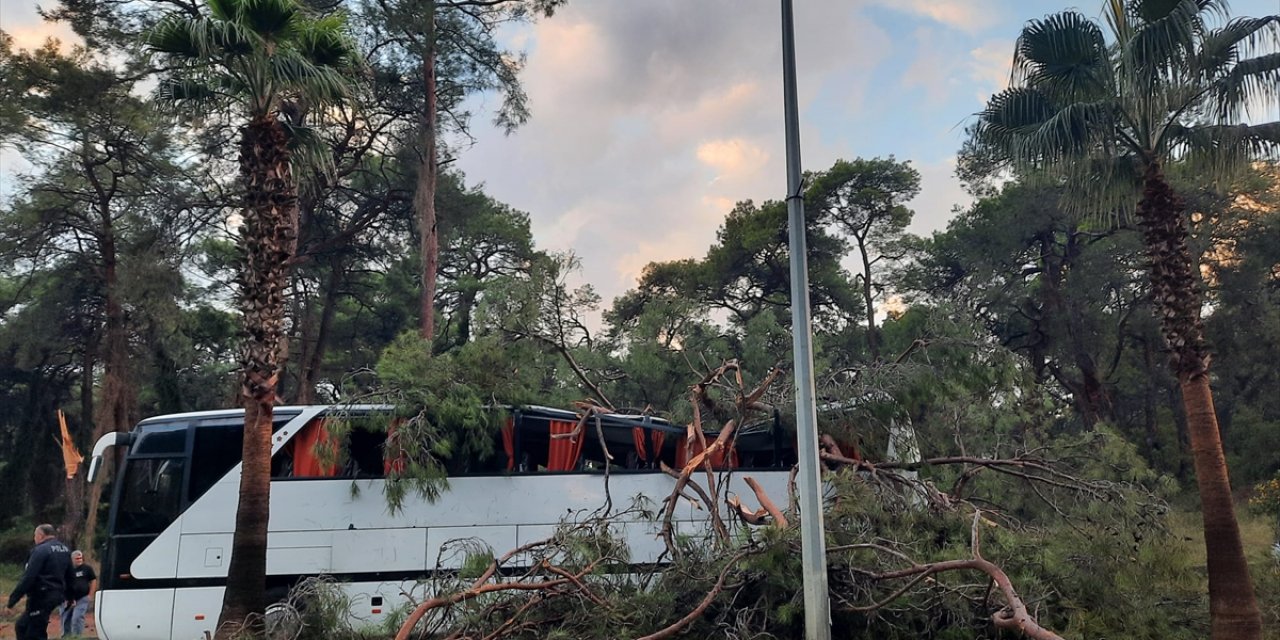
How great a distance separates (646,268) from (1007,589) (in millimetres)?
22565

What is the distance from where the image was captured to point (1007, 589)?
6.07 m

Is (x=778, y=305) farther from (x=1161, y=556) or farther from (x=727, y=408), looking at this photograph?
(x=1161, y=556)

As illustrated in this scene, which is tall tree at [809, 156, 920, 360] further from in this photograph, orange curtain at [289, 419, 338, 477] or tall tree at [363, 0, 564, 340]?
orange curtain at [289, 419, 338, 477]

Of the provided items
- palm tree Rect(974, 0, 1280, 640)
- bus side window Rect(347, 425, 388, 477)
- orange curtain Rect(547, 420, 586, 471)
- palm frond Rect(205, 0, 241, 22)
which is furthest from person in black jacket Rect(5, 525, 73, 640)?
palm tree Rect(974, 0, 1280, 640)

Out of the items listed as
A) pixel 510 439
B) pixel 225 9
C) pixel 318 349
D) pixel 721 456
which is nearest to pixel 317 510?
pixel 510 439

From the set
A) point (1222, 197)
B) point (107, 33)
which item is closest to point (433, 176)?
point (107, 33)

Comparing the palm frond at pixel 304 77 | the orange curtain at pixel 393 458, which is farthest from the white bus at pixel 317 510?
the palm frond at pixel 304 77

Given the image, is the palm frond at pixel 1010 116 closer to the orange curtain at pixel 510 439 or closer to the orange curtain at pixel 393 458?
the orange curtain at pixel 510 439

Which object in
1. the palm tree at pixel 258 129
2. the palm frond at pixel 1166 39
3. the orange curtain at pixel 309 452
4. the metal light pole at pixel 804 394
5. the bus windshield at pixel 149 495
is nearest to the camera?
the metal light pole at pixel 804 394

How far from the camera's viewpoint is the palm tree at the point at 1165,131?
8.79 m

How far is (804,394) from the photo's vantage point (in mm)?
6469

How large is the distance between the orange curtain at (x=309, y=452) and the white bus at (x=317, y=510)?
0.06 feet

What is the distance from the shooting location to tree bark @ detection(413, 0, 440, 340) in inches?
669

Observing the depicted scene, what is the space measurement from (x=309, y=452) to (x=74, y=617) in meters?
4.13
